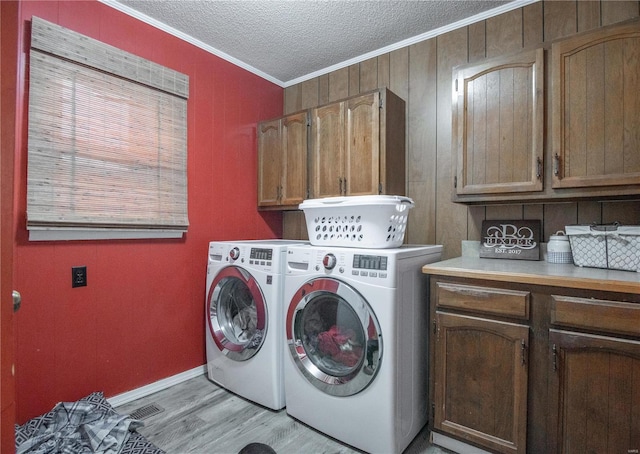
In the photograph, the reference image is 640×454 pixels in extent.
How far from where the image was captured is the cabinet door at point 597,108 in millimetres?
1400

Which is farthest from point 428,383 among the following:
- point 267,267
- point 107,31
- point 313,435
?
point 107,31

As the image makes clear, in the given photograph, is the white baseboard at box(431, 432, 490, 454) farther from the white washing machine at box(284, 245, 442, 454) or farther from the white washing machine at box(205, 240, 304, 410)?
the white washing machine at box(205, 240, 304, 410)

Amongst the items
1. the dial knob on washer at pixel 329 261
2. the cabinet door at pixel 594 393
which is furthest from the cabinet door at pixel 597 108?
the dial knob on washer at pixel 329 261

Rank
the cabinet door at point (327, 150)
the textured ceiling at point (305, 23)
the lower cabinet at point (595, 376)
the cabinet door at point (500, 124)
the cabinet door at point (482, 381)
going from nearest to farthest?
the lower cabinet at point (595, 376), the cabinet door at point (482, 381), the cabinet door at point (500, 124), the textured ceiling at point (305, 23), the cabinet door at point (327, 150)

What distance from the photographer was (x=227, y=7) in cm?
197

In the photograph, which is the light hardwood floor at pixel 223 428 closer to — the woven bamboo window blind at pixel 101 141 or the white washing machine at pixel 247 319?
the white washing machine at pixel 247 319

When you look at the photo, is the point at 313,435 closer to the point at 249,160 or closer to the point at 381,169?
the point at 381,169

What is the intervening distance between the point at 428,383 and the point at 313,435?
2.22ft

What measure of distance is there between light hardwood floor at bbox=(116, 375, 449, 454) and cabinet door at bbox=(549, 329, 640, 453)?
0.61 metres

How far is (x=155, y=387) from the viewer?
2143 mm

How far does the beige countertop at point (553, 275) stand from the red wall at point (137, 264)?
167cm

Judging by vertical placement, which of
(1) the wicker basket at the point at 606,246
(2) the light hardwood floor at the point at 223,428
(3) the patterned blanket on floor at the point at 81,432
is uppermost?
(1) the wicker basket at the point at 606,246

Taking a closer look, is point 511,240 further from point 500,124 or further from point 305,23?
point 305,23

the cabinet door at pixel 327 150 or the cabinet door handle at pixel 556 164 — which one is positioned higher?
the cabinet door at pixel 327 150
